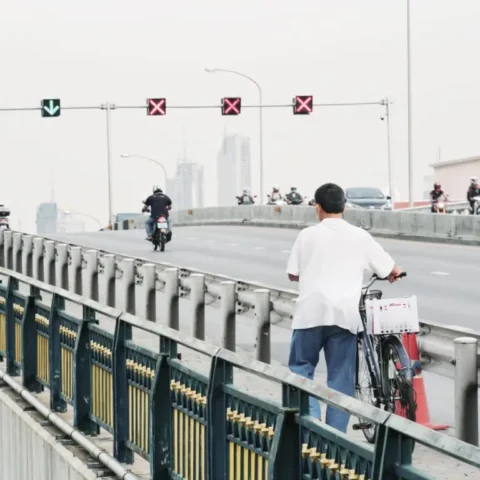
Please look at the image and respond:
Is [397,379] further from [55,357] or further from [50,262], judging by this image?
[50,262]

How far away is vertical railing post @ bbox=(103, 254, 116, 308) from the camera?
2230cm

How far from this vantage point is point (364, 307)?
30.9 feet

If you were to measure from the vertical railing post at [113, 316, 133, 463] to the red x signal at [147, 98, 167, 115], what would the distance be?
5413 cm

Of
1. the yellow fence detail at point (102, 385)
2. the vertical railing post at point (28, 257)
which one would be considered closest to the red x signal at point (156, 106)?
the vertical railing post at point (28, 257)

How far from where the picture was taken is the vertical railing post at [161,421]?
26.2 feet

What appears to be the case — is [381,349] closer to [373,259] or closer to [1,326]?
[373,259]

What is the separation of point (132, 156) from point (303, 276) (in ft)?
323

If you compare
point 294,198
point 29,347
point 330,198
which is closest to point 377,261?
point 330,198

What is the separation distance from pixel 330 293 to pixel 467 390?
4.57ft

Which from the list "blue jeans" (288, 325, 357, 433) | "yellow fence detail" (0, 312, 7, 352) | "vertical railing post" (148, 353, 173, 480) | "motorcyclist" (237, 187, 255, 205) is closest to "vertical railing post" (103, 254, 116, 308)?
"yellow fence detail" (0, 312, 7, 352)

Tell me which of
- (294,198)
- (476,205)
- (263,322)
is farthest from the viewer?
(294,198)

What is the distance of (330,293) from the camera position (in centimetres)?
876

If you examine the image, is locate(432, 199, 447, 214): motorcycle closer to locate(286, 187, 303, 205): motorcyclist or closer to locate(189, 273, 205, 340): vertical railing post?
locate(286, 187, 303, 205): motorcyclist

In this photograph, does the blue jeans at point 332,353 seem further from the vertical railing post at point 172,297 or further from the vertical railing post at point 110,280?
the vertical railing post at point 110,280
